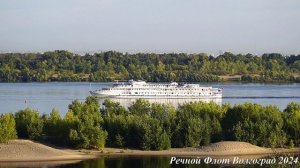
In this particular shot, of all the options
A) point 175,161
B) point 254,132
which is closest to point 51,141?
point 175,161

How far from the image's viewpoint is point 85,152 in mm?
42656

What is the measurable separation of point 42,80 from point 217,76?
130 feet

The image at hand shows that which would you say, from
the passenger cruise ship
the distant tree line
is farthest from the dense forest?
the distant tree line

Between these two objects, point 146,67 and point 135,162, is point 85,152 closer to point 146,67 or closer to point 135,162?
point 135,162

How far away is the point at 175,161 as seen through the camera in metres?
39.2

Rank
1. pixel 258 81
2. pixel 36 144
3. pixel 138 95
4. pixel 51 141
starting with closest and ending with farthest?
pixel 36 144 < pixel 51 141 < pixel 138 95 < pixel 258 81

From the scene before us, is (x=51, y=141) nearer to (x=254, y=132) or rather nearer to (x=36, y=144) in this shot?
(x=36, y=144)

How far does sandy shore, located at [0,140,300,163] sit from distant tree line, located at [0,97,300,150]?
2.35ft

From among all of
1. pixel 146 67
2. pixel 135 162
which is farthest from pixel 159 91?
pixel 135 162

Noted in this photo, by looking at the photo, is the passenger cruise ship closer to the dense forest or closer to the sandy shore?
the dense forest

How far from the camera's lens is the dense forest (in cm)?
15488

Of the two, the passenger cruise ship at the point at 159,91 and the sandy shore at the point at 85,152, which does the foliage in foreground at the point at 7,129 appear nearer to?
the sandy shore at the point at 85,152

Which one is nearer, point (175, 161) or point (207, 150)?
point (175, 161)

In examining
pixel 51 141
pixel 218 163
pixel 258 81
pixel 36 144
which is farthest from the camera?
pixel 258 81
